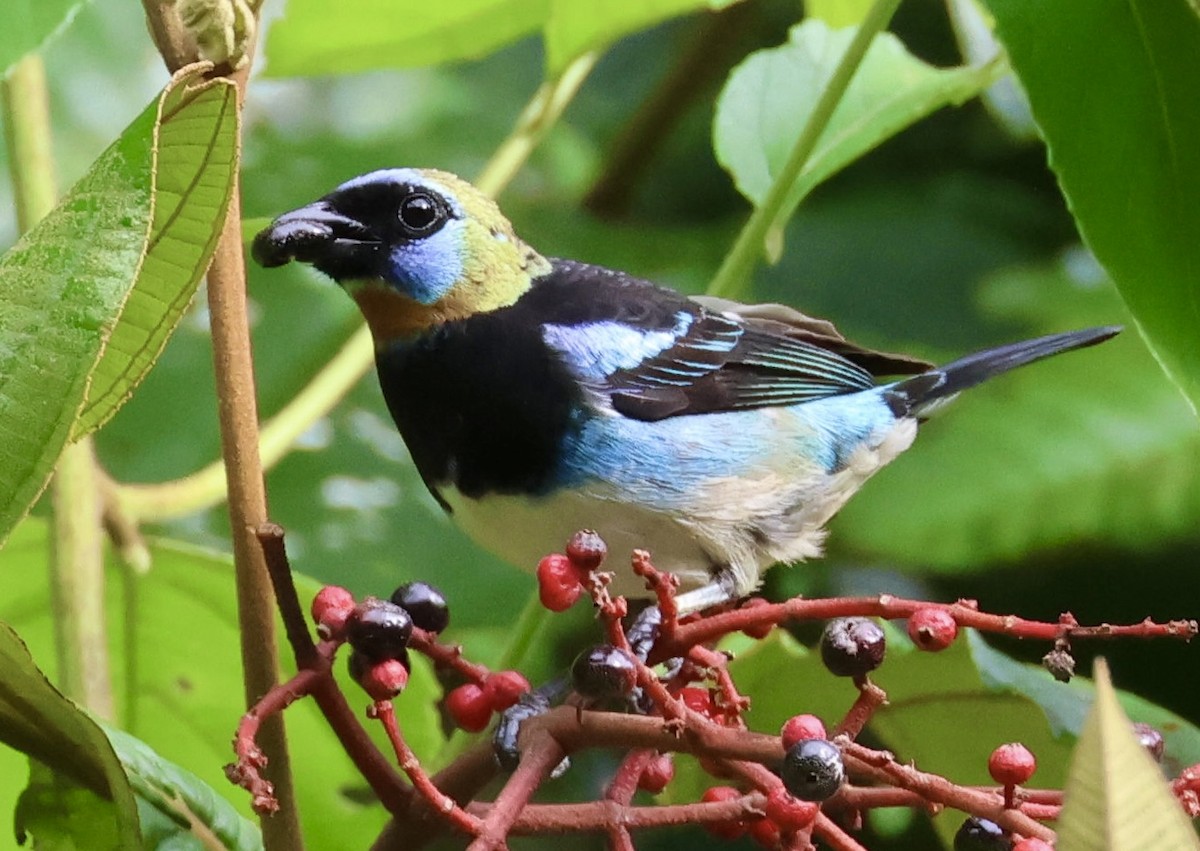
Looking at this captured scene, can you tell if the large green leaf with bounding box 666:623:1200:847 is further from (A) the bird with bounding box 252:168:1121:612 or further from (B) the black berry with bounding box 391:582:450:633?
(B) the black berry with bounding box 391:582:450:633

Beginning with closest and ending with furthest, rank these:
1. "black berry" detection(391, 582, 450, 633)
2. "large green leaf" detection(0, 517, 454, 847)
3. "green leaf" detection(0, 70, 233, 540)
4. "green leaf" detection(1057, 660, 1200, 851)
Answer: "green leaf" detection(1057, 660, 1200, 851) < "green leaf" detection(0, 70, 233, 540) < "black berry" detection(391, 582, 450, 633) < "large green leaf" detection(0, 517, 454, 847)

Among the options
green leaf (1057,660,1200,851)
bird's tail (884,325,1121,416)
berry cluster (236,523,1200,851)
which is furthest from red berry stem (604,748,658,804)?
bird's tail (884,325,1121,416)

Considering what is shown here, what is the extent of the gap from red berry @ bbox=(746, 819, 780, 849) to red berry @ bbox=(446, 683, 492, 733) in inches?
6.7

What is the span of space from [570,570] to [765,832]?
17 centimetres

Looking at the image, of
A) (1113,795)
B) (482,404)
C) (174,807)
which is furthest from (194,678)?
(1113,795)

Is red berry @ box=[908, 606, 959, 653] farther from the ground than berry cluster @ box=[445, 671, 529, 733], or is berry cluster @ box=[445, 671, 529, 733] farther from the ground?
red berry @ box=[908, 606, 959, 653]

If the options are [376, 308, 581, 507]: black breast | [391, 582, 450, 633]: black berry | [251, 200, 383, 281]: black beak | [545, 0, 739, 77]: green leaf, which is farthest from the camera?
[545, 0, 739, 77]: green leaf

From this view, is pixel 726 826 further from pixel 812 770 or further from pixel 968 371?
pixel 968 371

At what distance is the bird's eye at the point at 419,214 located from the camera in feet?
3.83

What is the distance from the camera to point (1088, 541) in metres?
1.92

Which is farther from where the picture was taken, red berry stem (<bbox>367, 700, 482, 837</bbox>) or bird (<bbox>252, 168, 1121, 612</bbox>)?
bird (<bbox>252, 168, 1121, 612</bbox>)

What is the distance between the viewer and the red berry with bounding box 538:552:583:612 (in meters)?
0.76

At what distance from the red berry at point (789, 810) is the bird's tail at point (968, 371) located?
2.62 feet

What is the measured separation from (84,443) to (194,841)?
38 cm
